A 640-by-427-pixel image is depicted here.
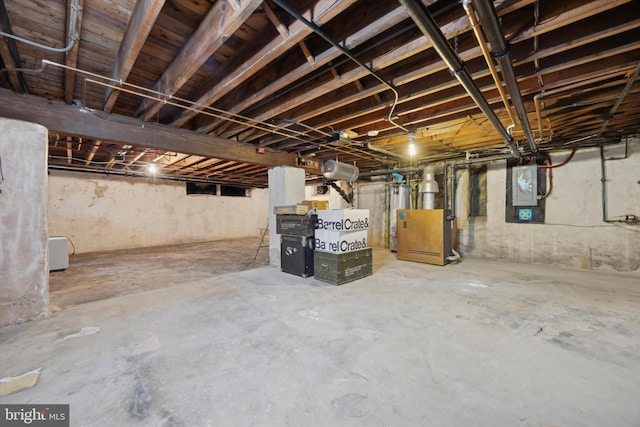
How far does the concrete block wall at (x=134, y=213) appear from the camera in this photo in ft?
21.2

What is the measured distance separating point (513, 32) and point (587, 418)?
2.35 metres

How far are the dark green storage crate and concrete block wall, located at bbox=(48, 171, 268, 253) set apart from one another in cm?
677

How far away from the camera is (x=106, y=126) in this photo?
2939 millimetres

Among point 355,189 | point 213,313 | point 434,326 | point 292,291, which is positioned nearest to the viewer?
point 434,326

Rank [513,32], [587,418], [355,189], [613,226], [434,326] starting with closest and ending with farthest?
[587,418] → [513,32] → [434,326] → [613,226] → [355,189]

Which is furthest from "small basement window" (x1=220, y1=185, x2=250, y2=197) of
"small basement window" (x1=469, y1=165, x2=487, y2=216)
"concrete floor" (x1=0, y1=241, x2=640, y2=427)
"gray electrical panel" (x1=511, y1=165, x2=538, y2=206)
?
"gray electrical panel" (x1=511, y1=165, x2=538, y2=206)

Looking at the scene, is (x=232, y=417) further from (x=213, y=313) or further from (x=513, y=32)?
(x=513, y=32)

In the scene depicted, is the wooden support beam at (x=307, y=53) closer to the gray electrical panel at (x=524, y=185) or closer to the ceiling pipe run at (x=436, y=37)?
the ceiling pipe run at (x=436, y=37)

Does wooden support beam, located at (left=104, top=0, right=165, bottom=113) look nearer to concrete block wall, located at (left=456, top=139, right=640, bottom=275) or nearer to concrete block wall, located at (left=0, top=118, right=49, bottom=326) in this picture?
concrete block wall, located at (left=0, top=118, right=49, bottom=326)

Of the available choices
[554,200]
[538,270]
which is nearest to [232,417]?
[538,270]

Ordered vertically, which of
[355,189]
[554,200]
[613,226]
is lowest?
[613,226]

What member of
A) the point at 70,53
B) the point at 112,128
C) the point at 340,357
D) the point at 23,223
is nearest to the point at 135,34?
the point at 70,53

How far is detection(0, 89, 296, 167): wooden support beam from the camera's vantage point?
8.15 feet

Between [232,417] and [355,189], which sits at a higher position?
[355,189]
